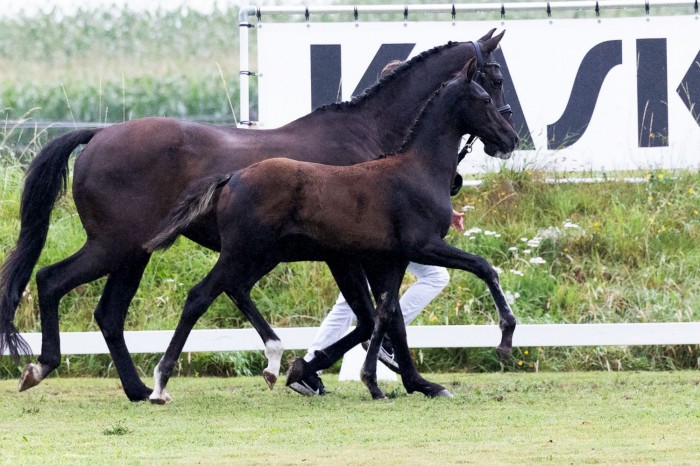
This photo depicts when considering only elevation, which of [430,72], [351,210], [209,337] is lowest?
[209,337]

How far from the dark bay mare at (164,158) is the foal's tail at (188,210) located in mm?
302

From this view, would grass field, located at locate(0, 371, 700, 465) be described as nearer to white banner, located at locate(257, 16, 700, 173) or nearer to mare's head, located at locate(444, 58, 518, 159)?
mare's head, located at locate(444, 58, 518, 159)

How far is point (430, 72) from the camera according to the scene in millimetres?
7691

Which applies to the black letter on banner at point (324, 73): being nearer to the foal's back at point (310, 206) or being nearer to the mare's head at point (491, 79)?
the mare's head at point (491, 79)

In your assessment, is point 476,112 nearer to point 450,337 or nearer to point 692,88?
point 450,337

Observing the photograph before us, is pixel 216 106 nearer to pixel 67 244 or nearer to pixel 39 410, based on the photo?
pixel 67 244

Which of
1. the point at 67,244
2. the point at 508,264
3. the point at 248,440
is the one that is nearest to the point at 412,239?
the point at 248,440

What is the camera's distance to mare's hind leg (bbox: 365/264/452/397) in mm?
7020

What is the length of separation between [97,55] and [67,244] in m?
8.11

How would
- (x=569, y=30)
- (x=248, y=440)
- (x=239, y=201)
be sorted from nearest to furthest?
(x=248, y=440)
(x=239, y=201)
(x=569, y=30)

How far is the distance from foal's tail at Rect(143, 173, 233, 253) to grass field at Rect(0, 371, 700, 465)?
932mm

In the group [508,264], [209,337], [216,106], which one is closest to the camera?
[209,337]

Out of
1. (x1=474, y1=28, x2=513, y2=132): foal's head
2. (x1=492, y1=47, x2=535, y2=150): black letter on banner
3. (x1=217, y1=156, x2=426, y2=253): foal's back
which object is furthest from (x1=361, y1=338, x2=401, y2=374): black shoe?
(x1=492, y1=47, x2=535, y2=150): black letter on banner

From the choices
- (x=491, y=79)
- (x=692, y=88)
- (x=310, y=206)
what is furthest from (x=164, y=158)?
(x=692, y=88)
